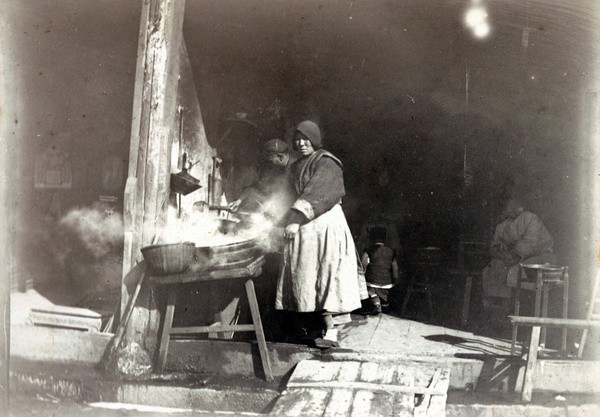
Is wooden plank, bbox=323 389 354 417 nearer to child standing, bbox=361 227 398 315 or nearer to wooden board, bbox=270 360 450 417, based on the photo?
wooden board, bbox=270 360 450 417

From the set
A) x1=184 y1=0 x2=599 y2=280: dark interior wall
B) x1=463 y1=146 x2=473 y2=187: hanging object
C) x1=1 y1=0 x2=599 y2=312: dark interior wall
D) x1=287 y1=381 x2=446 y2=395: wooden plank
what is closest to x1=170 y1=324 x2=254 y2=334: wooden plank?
x1=287 y1=381 x2=446 y2=395: wooden plank

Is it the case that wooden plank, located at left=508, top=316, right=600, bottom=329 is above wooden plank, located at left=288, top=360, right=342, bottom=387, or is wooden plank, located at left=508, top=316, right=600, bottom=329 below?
above

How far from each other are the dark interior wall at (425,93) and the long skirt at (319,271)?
3.06m

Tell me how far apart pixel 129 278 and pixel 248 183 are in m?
Answer: 3.43

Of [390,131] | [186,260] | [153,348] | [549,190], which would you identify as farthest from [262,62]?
[549,190]

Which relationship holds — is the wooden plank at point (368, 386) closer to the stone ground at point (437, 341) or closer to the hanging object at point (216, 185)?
the stone ground at point (437, 341)

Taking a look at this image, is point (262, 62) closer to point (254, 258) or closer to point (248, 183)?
point (248, 183)

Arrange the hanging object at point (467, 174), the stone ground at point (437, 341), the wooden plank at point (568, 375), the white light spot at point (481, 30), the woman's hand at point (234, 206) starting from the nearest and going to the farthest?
the stone ground at point (437, 341) < the wooden plank at point (568, 375) < the white light spot at point (481, 30) < the woman's hand at point (234, 206) < the hanging object at point (467, 174)

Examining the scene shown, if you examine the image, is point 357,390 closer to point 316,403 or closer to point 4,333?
point 316,403

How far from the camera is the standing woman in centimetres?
518

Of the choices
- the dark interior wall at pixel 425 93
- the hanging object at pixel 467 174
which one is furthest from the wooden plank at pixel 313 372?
the hanging object at pixel 467 174

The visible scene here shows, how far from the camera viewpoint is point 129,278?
5293 mm

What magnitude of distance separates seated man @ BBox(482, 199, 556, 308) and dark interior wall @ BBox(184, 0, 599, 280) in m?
1.32

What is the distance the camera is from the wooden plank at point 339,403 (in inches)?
157
